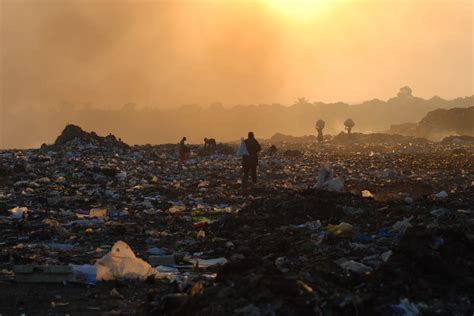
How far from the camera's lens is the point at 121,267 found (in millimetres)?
5012

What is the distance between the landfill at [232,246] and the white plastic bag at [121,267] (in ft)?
0.04

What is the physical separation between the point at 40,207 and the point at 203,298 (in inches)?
280

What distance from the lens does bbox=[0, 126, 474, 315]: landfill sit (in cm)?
368

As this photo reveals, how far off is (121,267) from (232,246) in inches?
73.6

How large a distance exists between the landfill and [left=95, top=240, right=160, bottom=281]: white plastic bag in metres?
0.01

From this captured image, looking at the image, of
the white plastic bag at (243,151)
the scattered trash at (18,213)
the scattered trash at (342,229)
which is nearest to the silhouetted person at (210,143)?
the white plastic bag at (243,151)

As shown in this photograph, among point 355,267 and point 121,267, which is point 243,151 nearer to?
point 121,267

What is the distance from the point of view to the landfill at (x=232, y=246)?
3680 millimetres

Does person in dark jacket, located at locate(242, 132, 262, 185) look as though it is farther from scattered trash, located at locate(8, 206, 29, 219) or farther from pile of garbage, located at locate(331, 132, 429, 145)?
pile of garbage, located at locate(331, 132, 429, 145)

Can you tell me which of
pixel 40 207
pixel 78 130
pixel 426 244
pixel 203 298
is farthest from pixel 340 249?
pixel 78 130

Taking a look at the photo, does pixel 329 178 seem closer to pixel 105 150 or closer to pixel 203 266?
pixel 203 266

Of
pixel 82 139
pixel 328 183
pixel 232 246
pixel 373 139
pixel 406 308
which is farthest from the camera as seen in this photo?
pixel 373 139

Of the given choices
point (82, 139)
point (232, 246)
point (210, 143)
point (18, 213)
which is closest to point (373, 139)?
point (210, 143)

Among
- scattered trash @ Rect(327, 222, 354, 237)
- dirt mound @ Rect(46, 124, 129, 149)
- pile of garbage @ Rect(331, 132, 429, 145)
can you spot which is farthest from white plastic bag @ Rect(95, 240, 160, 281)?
pile of garbage @ Rect(331, 132, 429, 145)
